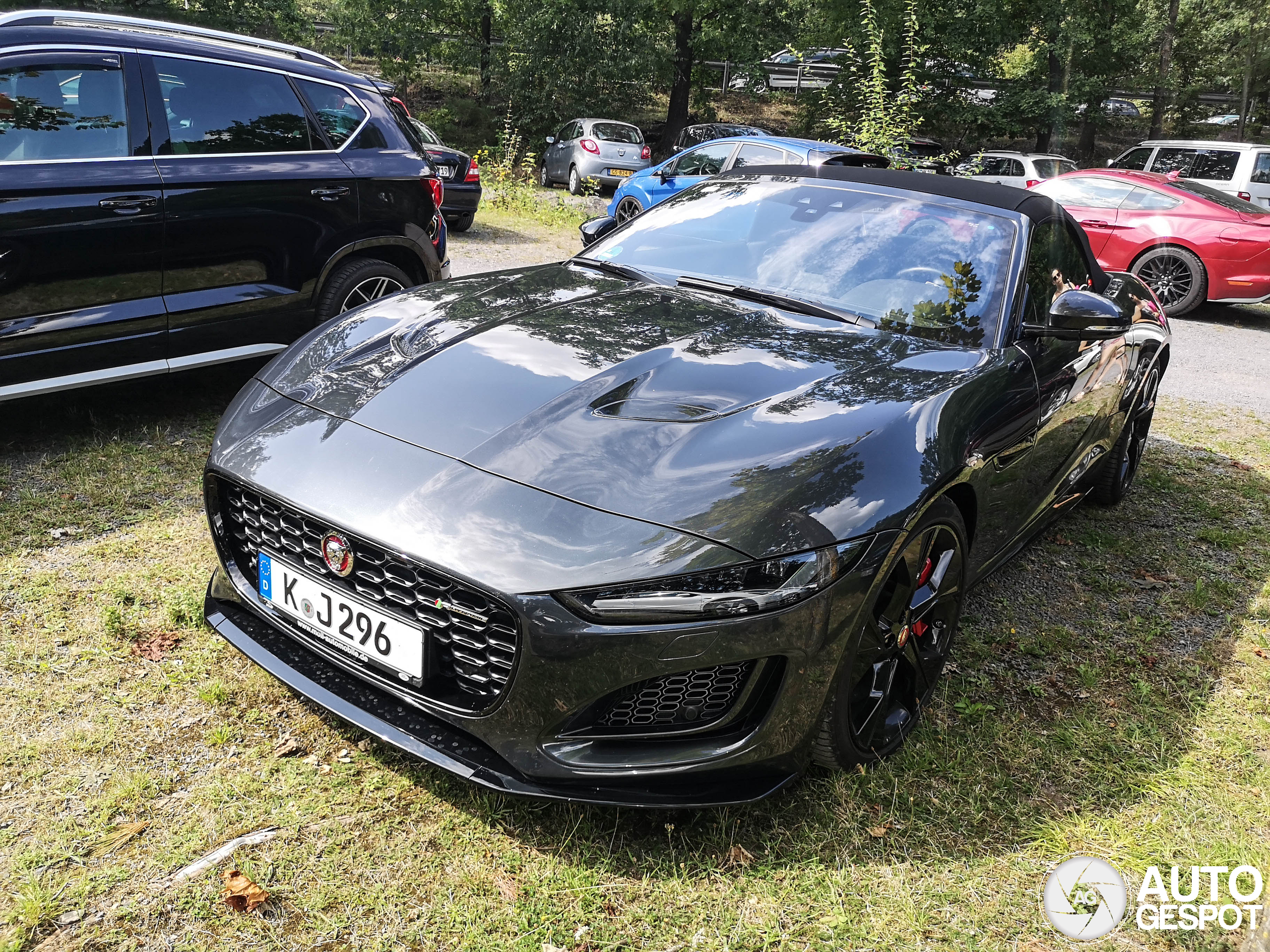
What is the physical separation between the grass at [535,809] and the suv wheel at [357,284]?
5.28 ft

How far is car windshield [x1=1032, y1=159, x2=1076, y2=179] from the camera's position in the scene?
552 inches

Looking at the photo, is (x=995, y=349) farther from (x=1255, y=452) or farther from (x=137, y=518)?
(x=1255, y=452)

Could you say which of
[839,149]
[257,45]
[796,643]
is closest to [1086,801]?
[796,643]

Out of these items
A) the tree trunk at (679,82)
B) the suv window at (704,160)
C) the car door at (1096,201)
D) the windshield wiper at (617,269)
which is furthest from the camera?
the tree trunk at (679,82)

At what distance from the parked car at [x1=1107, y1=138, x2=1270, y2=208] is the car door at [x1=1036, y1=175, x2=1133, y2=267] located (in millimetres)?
2799

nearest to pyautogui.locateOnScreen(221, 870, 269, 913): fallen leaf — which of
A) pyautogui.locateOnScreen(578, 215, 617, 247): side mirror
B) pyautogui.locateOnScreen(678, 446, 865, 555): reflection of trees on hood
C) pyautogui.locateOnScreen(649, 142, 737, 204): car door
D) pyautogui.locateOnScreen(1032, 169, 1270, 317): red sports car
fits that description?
Answer: pyautogui.locateOnScreen(678, 446, 865, 555): reflection of trees on hood

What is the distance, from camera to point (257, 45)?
474 centimetres

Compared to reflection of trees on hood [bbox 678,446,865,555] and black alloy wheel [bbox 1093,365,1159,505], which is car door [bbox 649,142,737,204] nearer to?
black alloy wheel [bbox 1093,365,1159,505]

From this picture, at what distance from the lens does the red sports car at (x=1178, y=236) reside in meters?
9.82

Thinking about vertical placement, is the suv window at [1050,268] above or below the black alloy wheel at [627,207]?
above

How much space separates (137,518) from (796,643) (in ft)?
9.15

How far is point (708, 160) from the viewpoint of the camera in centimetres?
1158

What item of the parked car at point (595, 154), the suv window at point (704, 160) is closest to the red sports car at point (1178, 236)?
the suv window at point (704, 160)

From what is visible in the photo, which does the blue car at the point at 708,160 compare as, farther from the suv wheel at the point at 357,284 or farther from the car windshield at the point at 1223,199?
the suv wheel at the point at 357,284
